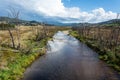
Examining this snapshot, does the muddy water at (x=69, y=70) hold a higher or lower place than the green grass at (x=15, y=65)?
lower

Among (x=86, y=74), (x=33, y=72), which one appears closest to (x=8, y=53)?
(x=33, y=72)

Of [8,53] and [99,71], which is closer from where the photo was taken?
[99,71]

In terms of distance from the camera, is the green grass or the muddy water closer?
the green grass

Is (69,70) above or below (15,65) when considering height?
below

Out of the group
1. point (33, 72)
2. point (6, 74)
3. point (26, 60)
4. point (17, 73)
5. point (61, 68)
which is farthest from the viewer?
point (26, 60)

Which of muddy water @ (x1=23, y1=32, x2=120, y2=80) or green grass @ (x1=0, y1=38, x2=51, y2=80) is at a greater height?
green grass @ (x1=0, y1=38, x2=51, y2=80)

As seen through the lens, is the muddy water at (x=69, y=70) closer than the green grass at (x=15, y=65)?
No

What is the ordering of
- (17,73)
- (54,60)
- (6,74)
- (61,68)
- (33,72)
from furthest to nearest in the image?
(54,60), (61,68), (33,72), (17,73), (6,74)

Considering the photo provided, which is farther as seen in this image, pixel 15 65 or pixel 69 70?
pixel 69 70

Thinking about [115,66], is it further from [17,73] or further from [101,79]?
[17,73]
